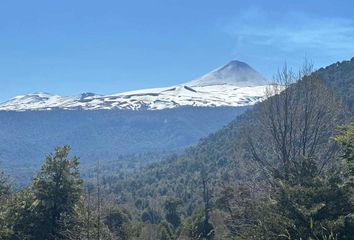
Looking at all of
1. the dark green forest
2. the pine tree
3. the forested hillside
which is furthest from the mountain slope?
the pine tree

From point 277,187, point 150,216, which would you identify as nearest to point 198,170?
point 150,216

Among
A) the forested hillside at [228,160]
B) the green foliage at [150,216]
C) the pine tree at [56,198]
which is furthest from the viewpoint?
the green foliage at [150,216]

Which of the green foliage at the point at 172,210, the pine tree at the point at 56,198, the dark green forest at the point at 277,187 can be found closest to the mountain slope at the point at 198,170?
the green foliage at the point at 172,210

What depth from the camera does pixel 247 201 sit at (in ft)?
85.0

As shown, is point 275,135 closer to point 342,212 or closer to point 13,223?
point 342,212

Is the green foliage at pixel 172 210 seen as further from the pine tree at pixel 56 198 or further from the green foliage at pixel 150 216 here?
the pine tree at pixel 56 198

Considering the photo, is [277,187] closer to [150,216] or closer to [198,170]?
[150,216]

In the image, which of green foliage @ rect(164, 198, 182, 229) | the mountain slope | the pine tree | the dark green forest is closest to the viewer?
the dark green forest

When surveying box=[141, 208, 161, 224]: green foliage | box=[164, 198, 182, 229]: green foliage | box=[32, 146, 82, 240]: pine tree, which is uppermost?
box=[32, 146, 82, 240]: pine tree

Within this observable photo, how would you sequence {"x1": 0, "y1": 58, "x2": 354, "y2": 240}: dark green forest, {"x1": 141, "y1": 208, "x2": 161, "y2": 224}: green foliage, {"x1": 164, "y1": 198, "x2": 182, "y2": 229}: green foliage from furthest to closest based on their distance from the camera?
1. {"x1": 141, "y1": 208, "x2": 161, "y2": 224}: green foliage
2. {"x1": 164, "y1": 198, "x2": 182, "y2": 229}: green foliage
3. {"x1": 0, "y1": 58, "x2": 354, "y2": 240}: dark green forest

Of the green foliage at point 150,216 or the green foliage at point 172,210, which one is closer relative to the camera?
the green foliage at point 172,210

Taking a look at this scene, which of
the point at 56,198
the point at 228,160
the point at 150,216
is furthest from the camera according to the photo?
the point at 228,160

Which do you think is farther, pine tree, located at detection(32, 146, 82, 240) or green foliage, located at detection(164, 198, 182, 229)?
green foliage, located at detection(164, 198, 182, 229)

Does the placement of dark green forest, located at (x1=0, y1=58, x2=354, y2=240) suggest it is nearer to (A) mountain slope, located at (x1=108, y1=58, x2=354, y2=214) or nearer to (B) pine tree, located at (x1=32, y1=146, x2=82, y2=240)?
(B) pine tree, located at (x1=32, y1=146, x2=82, y2=240)
